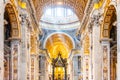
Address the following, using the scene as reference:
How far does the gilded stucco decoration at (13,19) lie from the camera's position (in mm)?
18484

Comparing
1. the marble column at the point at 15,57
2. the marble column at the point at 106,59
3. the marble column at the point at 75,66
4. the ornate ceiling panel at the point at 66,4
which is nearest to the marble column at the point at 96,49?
Answer: the marble column at the point at 106,59

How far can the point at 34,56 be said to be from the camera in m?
30.1

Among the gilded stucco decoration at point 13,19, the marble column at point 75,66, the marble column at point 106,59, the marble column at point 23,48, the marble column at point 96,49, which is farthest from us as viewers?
the marble column at point 75,66

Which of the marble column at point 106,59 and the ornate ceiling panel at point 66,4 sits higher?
the ornate ceiling panel at point 66,4

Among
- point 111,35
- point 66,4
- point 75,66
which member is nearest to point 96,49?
point 111,35

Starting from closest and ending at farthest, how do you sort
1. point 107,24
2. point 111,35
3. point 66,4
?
point 107,24, point 111,35, point 66,4

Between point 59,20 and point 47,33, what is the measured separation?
3.10 m

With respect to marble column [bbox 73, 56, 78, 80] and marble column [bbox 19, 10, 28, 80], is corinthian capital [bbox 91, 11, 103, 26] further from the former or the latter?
marble column [bbox 73, 56, 78, 80]

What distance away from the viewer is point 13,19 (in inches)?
770

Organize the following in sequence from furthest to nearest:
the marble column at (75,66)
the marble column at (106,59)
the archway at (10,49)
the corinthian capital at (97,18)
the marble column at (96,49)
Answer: the marble column at (75,66) < the marble column at (96,49) < the corinthian capital at (97,18) < the marble column at (106,59) < the archway at (10,49)

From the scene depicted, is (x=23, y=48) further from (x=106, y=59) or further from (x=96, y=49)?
(x=106, y=59)

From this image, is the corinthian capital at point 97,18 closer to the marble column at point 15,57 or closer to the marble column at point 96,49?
the marble column at point 96,49

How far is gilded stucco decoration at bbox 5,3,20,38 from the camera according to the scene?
18484 mm

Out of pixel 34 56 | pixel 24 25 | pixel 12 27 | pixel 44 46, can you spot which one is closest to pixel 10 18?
pixel 12 27
